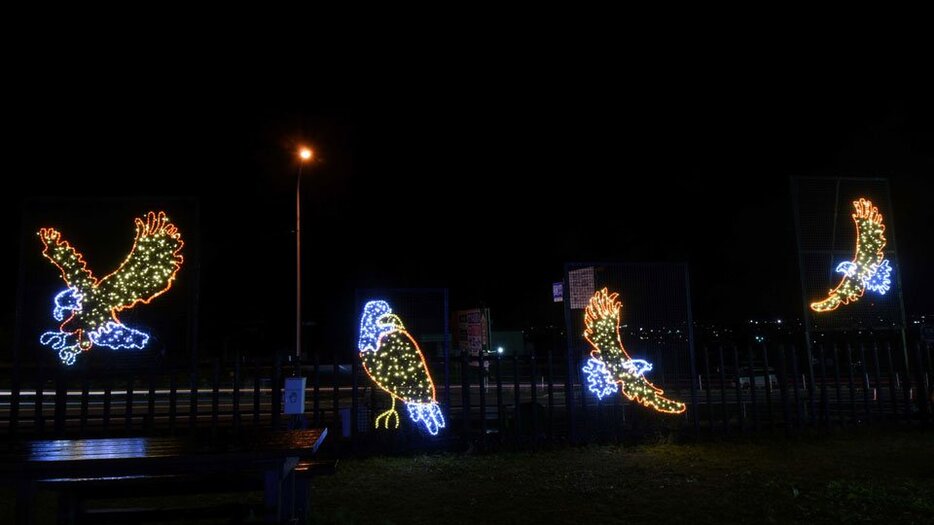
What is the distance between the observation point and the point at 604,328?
12688 millimetres

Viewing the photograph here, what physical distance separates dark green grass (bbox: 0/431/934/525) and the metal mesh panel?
10.8ft

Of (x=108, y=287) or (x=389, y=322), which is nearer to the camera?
(x=389, y=322)

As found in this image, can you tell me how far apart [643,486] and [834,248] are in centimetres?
808

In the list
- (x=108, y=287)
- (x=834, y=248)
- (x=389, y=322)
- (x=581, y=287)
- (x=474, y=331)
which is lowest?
(x=389, y=322)

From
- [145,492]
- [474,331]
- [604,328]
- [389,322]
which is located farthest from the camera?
[474,331]

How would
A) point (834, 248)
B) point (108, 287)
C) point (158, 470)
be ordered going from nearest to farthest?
point (158, 470), point (108, 287), point (834, 248)

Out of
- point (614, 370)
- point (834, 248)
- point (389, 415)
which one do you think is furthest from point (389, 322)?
point (834, 248)

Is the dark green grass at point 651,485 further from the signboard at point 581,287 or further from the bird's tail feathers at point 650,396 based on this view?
the signboard at point 581,287

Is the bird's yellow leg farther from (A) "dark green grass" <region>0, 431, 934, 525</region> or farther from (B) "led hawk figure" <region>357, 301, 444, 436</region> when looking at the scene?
(A) "dark green grass" <region>0, 431, 934, 525</region>

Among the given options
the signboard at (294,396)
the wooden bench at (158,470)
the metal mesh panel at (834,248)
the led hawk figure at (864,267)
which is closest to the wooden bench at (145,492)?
the wooden bench at (158,470)

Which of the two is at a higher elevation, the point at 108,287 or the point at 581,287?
the point at 581,287

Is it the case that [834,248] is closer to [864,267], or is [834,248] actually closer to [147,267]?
[864,267]

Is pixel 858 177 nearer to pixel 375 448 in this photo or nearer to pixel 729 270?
pixel 375 448

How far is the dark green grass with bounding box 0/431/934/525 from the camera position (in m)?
6.56
